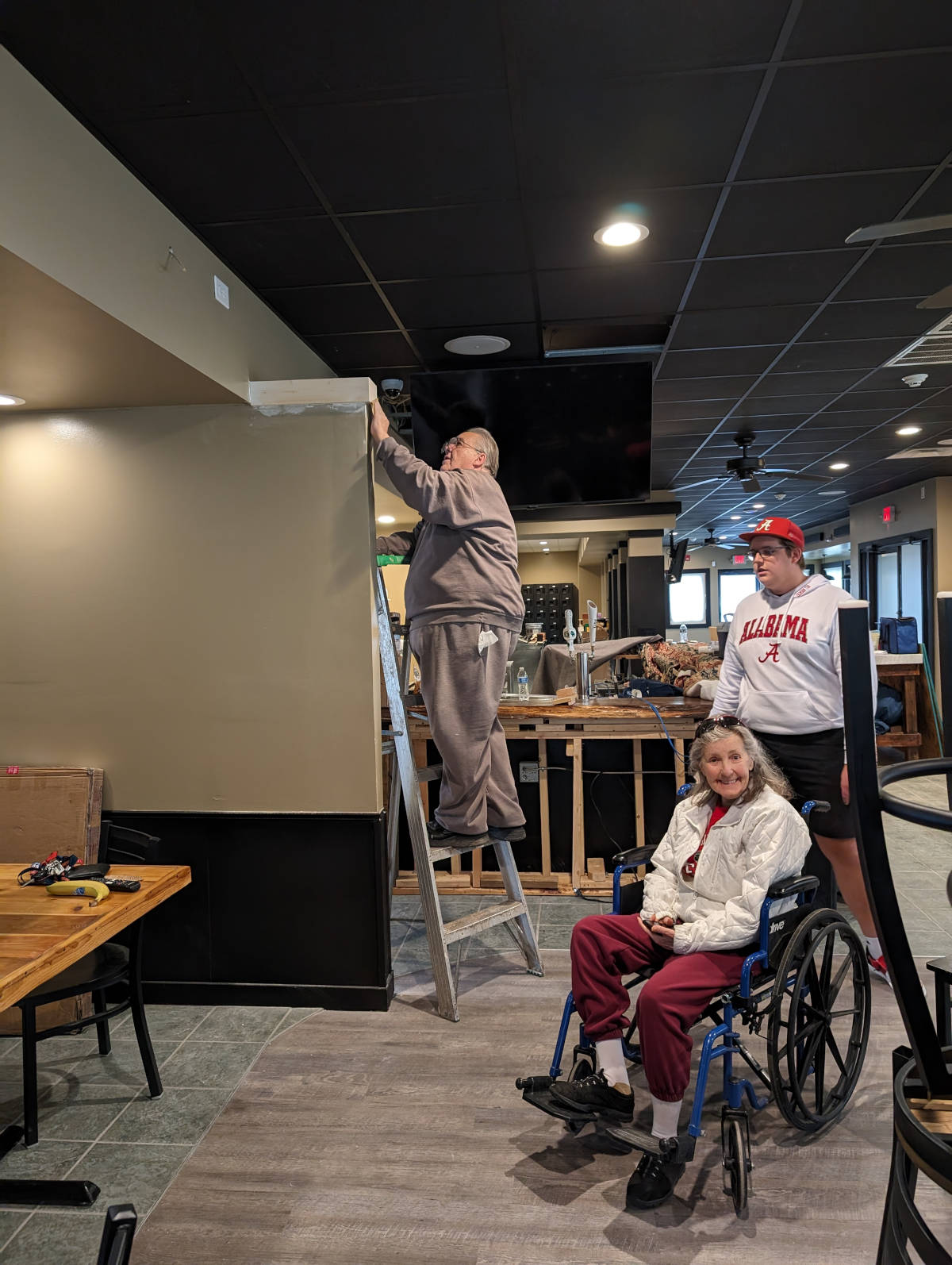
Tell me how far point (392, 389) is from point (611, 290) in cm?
195

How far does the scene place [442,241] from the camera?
3229 millimetres

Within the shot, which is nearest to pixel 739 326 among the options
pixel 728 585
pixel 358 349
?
pixel 358 349

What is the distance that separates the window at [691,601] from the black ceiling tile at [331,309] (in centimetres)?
1492

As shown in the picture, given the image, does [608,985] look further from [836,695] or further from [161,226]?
[161,226]

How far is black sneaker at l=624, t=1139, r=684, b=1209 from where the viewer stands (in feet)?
6.64

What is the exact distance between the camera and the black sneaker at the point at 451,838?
3295mm

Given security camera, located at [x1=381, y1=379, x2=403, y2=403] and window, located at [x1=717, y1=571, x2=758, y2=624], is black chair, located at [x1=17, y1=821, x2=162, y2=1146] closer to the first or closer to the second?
security camera, located at [x1=381, y1=379, x2=403, y2=403]

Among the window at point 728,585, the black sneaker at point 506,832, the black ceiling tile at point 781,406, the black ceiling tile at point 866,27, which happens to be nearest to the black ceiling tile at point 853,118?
the black ceiling tile at point 866,27

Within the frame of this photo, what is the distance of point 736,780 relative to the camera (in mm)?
2494

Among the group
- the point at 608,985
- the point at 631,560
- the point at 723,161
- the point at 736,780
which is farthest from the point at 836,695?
the point at 631,560

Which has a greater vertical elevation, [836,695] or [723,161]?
[723,161]

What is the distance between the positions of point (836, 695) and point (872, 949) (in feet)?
3.44

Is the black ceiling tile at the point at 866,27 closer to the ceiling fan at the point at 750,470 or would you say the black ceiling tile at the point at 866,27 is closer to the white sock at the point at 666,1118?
the white sock at the point at 666,1118

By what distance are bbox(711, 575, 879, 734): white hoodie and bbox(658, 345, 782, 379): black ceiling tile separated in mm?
2138
